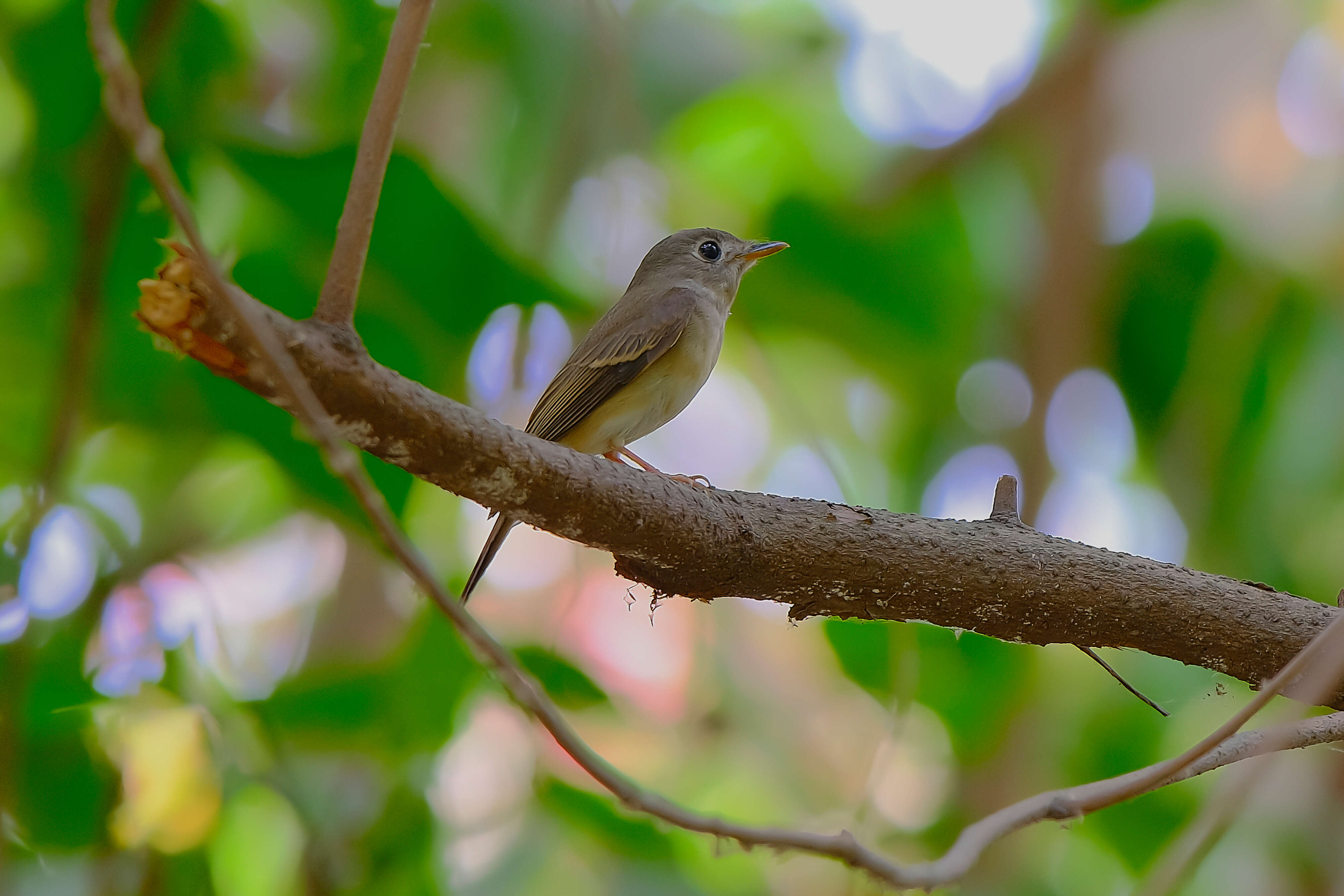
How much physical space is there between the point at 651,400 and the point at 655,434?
1223 mm

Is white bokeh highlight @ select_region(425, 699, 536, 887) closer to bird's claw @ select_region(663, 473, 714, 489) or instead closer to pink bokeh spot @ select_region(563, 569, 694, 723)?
pink bokeh spot @ select_region(563, 569, 694, 723)

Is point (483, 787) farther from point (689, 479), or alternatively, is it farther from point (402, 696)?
point (689, 479)

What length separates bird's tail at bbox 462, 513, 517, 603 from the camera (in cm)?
251

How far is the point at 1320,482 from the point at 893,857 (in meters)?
1.91

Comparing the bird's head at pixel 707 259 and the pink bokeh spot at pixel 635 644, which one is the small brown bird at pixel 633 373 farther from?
Result: the pink bokeh spot at pixel 635 644

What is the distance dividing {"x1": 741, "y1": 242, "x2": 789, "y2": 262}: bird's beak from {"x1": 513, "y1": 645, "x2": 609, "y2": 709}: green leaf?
1437 millimetres

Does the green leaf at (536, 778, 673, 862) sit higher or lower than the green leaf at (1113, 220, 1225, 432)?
lower

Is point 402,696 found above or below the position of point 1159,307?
below

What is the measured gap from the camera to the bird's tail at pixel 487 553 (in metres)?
2.51

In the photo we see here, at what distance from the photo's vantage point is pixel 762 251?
3.52m

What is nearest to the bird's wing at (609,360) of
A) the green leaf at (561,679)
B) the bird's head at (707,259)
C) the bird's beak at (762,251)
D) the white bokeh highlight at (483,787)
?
the bird's head at (707,259)

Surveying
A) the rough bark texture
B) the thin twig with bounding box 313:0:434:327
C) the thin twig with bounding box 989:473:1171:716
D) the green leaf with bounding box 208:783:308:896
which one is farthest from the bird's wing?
the thin twig with bounding box 313:0:434:327

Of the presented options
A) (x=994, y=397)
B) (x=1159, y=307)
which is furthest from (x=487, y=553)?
(x=1159, y=307)

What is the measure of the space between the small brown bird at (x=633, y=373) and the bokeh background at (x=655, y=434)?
0.58 ft
